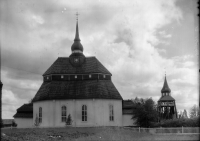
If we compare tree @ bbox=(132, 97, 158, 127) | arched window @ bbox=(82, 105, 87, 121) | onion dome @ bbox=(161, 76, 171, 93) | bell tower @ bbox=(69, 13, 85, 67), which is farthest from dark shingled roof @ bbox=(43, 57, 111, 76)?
onion dome @ bbox=(161, 76, 171, 93)

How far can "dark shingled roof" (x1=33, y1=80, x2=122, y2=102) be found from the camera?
173 ft

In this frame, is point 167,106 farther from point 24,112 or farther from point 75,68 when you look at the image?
point 24,112

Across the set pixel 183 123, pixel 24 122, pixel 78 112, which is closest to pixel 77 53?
pixel 78 112

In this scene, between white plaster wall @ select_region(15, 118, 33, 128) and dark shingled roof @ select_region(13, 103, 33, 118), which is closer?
white plaster wall @ select_region(15, 118, 33, 128)

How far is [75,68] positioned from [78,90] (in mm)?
5313

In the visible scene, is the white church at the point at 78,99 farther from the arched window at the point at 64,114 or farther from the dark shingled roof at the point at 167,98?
the dark shingled roof at the point at 167,98

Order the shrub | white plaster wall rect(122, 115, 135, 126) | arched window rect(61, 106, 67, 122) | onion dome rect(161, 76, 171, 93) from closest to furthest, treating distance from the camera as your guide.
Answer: the shrub, arched window rect(61, 106, 67, 122), white plaster wall rect(122, 115, 135, 126), onion dome rect(161, 76, 171, 93)

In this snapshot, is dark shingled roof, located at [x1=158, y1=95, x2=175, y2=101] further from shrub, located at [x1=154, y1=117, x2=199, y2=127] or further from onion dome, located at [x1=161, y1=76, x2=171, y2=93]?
shrub, located at [x1=154, y1=117, x2=199, y2=127]

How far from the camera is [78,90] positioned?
2104 inches

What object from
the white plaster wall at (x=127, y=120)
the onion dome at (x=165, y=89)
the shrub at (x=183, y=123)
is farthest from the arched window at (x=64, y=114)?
the onion dome at (x=165, y=89)

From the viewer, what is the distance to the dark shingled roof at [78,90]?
5272cm

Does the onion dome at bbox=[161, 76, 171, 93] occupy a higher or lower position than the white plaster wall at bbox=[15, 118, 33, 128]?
higher

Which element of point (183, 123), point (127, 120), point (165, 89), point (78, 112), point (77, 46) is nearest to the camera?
point (183, 123)

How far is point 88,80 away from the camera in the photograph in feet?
180
